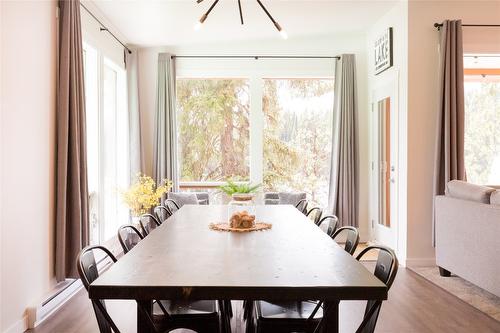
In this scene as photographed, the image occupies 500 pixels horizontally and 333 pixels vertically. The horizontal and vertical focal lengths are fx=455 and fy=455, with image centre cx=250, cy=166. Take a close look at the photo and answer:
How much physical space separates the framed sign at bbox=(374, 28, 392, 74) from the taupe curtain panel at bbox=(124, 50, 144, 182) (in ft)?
10.7

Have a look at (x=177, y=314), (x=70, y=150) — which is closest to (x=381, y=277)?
(x=177, y=314)

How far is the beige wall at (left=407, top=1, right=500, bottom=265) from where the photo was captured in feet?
16.2

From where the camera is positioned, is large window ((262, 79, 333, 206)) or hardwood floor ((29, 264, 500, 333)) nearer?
hardwood floor ((29, 264, 500, 333))

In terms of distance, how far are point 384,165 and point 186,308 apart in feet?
13.8

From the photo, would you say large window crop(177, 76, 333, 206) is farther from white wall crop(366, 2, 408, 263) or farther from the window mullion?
white wall crop(366, 2, 408, 263)

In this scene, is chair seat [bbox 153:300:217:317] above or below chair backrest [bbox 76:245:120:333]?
below

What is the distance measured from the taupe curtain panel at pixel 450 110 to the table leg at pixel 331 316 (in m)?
3.34

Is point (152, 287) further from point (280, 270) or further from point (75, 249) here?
point (75, 249)

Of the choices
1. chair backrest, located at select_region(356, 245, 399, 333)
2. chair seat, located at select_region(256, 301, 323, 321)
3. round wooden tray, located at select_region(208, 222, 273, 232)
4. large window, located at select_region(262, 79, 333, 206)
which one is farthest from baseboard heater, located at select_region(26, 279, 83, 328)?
large window, located at select_region(262, 79, 333, 206)

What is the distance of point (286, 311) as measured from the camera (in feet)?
7.38

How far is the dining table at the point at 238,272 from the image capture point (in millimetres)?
1528

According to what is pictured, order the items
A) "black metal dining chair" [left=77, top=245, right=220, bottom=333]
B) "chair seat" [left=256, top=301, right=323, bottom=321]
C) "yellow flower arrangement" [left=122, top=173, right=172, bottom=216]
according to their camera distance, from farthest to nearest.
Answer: "yellow flower arrangement" [left=122, top=173, right=172, bottom=216] → "chair seat" [left=256, top=301, right=323, bottom=321] → "black metal dining chair" [left=77, top=245, right=220, bottom=333]

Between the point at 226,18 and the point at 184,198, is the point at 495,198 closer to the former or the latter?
the point at 226,18

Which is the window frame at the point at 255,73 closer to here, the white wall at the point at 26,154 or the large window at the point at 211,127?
the large window at the point at 211,127
